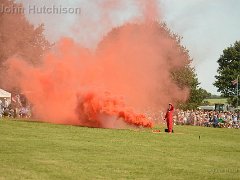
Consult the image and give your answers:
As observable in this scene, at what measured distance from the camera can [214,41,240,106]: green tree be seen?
9281 cm

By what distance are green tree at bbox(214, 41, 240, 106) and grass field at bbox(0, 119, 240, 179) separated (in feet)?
235

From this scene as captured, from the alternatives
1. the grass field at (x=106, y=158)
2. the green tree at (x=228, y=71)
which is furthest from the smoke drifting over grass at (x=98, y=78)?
the green tree at (x=228, y=71)

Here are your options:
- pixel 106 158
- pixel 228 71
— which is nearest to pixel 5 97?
pixel 106 158

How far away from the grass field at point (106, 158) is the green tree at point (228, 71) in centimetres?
7177

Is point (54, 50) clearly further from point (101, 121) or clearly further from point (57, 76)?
point (101, 121)

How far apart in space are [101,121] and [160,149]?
12.3 meters

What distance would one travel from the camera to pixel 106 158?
15.8m

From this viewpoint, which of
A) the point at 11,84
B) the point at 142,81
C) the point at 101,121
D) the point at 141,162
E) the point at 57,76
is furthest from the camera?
the point at 11,84

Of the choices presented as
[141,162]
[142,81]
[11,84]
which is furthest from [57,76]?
[141,162]

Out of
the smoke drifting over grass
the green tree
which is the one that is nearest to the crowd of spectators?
the smoke drifting over grass

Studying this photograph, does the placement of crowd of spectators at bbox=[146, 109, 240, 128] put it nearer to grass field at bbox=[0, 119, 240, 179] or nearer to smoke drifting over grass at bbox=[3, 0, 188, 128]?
smoke drifting over grass at bbox=[3, 0, 188, 128]

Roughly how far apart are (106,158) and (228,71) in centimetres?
8134

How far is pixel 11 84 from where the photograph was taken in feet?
154

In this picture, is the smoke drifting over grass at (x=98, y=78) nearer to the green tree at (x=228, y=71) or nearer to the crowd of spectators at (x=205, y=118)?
the crowd of spectators at (x=205, y=118)
